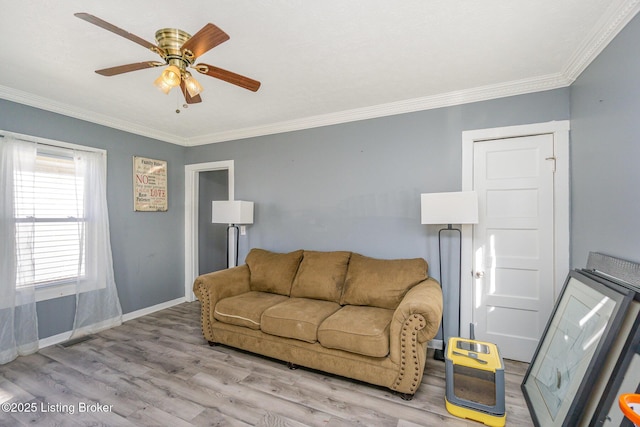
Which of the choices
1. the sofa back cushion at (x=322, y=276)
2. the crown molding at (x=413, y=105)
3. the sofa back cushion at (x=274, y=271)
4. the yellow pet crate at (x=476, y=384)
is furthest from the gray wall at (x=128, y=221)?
the yellow pet crate at (x=476, y=384)

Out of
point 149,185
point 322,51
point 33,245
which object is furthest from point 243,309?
point 149,185

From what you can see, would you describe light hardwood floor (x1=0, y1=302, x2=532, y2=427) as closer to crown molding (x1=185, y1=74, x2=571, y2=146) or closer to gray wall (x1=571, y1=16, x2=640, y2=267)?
gray wall (x1=571, y1=16, x2=640, y2=267)

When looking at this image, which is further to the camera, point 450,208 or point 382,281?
point 382,281

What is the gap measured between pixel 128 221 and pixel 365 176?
3155mm

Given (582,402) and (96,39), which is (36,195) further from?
(582,402)

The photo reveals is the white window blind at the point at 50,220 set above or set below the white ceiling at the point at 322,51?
below

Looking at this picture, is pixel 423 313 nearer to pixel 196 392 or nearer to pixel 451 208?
pixel 451 208

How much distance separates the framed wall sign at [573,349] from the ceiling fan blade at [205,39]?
7.98 ft

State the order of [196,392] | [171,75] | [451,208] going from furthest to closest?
[451,208], [196,392], [171,75]

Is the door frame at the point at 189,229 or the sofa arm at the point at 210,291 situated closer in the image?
the sofa arm at the point at 210,291

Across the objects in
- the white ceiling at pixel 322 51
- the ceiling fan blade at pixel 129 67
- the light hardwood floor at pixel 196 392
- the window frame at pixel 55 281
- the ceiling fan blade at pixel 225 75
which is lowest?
the light hardwood floor at pixel 196 392

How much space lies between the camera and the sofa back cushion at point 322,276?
290 centimetres

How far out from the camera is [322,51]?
82.2 inches

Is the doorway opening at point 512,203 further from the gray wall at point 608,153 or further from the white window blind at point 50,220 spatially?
the white window blind at point 50,220
